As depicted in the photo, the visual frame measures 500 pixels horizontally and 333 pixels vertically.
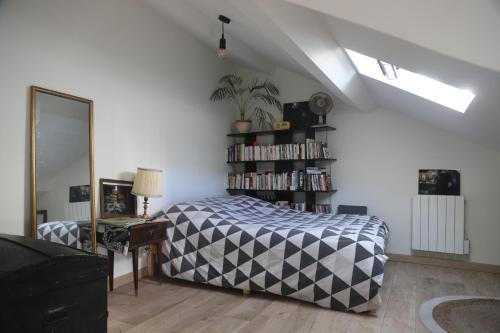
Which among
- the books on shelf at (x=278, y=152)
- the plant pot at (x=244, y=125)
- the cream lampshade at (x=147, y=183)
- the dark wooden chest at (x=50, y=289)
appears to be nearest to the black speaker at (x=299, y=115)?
the books on shelf at (x=278, y=152)

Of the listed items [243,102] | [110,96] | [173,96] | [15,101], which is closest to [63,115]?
[15,101]

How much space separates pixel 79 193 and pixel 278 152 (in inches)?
99.6

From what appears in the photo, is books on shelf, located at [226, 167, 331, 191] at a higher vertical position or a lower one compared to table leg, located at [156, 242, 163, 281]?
higher

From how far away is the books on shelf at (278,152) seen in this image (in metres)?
4.21

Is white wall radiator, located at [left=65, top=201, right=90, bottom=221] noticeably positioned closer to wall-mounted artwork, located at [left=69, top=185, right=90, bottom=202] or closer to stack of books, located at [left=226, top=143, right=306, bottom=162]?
wall-mounted artwork, located at [left=69, top=185, right=90, bottom=202]

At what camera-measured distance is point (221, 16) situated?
3113 millimetres

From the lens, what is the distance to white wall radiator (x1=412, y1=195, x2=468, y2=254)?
3684 millimetres

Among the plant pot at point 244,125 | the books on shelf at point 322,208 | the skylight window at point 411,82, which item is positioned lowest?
the books on shelf at point 322,208

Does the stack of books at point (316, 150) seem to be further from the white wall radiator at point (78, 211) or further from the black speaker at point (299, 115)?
the white wall radiator at point (78, 211)

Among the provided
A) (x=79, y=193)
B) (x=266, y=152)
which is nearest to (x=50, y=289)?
(x=79, y=193)

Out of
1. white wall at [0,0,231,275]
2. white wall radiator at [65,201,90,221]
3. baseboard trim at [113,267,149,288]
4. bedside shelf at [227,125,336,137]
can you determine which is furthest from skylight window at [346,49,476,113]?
baseboard trim at [113,267,149,288]

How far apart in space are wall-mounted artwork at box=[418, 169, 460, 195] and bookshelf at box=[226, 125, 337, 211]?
1053mm

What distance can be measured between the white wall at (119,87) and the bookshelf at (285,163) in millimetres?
363

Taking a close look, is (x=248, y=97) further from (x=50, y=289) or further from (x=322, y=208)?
(x=50, y=289)
